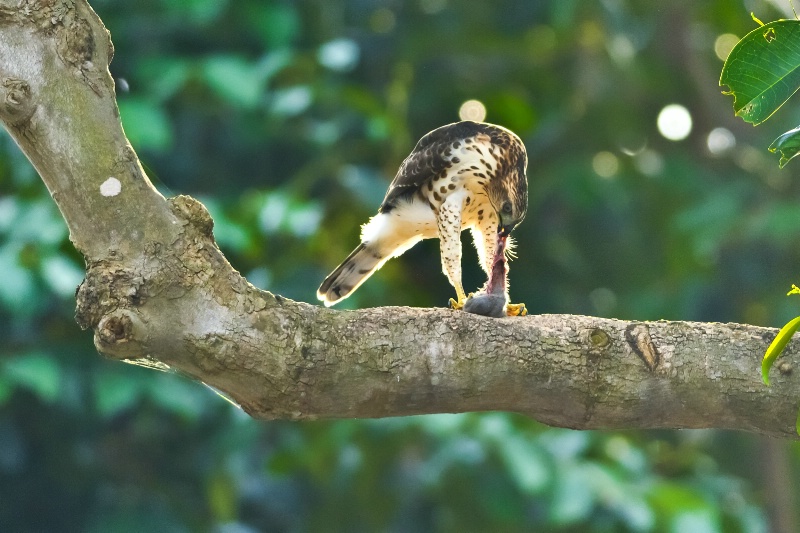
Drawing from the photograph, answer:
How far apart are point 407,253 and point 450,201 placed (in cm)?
484

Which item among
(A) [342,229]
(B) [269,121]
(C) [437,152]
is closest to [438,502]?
(A) [342,229]

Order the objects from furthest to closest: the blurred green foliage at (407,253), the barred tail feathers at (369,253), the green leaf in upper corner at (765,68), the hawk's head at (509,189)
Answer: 1. the blurred green foliage at (407,253)
2. the barred tail feathers at (369,253)
3. the hawk's head at (509,189)
4. the green leaf in upper corner at (765,68)

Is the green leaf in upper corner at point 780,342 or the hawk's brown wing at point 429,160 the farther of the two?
the hawk's brown wing at point 429,160

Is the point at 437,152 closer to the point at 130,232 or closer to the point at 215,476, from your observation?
the point at 130,232

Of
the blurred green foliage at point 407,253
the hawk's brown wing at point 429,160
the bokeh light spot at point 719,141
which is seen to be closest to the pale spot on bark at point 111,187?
the hawk's brown wing at point 429,160

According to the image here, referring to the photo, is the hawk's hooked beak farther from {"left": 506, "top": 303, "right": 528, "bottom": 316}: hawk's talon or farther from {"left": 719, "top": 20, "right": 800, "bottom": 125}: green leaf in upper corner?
{"left": 719, "top": 20, "right": 800, "bottom": 125}: green leaf in upper corner

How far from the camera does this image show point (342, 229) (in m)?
8.38

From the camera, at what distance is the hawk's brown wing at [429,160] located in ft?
15.5

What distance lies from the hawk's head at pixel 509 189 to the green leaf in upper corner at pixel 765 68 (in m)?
2.10

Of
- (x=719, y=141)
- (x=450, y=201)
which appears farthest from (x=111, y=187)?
(x=719, y=141)

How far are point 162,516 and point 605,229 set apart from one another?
4736 mm

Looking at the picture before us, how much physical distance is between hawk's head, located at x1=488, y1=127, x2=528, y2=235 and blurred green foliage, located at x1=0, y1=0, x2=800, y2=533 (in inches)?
103

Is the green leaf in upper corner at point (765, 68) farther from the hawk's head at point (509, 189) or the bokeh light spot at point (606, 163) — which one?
the bokeh light spot at point (606, 163)

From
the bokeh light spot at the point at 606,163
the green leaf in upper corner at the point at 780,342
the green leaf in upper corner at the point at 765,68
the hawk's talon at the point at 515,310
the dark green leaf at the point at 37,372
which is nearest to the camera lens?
the green leaf in upper corner at the point at 765,68
